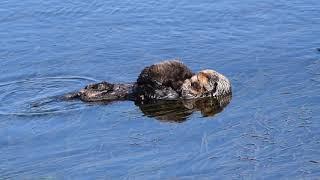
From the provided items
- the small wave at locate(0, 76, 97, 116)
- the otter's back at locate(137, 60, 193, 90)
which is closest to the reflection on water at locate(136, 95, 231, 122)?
the otter's back at locate(137, 60, 193, 90)

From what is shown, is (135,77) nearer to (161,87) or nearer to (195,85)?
(161,87)

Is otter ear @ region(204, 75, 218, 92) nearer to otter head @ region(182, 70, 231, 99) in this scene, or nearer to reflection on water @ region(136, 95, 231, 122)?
otter head @ region(182, 70, 231, 99)

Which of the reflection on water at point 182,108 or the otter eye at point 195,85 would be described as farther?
the otter eye at point 195,85

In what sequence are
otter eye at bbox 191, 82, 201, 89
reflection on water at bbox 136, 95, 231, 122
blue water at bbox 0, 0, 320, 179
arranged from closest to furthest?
1. blue water at bbox 0, 0, 320, 179
2. reflection on water at bbox 136, 95, 231, 122
3. otter eye at bbox 191, 82, 201, 89

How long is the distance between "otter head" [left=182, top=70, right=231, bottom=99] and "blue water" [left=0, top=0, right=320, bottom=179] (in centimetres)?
23

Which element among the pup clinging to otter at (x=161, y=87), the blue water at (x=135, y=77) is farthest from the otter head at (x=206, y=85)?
the blue water at (x=135, y=77)

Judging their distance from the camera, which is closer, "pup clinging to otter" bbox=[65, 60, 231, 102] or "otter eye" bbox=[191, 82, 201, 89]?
"pup clinging to otter" bbox=[65, 60, 231, 102]

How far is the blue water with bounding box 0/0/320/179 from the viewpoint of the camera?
26.1 ft

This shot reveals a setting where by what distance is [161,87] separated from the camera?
32.8 feet

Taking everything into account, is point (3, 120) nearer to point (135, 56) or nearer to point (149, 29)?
point (135, 56)

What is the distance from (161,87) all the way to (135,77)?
1.05m

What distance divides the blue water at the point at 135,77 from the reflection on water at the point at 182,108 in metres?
0.12

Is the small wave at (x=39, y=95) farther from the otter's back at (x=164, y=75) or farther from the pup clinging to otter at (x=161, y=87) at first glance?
the otter's back at (x=164, y=75)

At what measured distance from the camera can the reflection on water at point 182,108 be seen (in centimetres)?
953
